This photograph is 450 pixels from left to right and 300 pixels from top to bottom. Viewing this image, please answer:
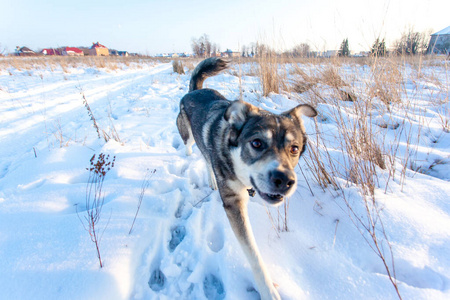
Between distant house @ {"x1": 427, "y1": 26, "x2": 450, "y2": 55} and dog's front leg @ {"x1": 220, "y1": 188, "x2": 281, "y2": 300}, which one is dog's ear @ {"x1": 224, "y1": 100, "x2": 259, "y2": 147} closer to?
dog's front leg @ {"x1": 220, "y1": 188, "x2": 281, "y2": 300}

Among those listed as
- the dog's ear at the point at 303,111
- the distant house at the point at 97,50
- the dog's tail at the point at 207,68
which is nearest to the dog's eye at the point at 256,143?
the dog's ear at the point at 303,111

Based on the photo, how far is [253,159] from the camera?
167 cm

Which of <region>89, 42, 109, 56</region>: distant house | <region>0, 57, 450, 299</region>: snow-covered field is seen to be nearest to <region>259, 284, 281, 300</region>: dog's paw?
<region>0, 57, 450, 299</region>: snow-covered field

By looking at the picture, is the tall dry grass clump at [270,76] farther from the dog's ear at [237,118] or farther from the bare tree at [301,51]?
the dog's ear at [237,118]

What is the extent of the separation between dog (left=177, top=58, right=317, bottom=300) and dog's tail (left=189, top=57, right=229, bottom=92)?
6.00 feet

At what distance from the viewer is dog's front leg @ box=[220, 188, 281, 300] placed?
56.1 inches

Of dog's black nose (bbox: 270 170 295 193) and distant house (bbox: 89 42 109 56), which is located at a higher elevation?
distant house (bbox: 89 42 109 56)

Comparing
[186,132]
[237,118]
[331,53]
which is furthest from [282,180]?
[331,53]

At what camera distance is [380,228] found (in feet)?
5.69

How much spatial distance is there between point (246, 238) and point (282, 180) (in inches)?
23.4

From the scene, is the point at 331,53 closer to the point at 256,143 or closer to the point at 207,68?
the point at 207,68

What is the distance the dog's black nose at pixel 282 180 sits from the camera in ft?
4.72

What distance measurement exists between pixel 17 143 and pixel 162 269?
4.50m

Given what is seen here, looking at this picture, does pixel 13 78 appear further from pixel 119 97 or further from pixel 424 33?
pixel 424 33
